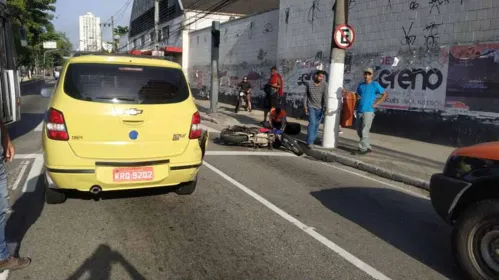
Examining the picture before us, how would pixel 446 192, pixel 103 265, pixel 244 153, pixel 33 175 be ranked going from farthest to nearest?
pixel 244 153 → pixel 33 175 → pixel 446 192 → pixel 103 265

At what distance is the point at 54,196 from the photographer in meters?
5.17

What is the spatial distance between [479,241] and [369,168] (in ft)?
15.9

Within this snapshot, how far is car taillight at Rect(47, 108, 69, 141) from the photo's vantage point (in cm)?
461

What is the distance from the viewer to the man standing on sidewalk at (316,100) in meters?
10.0

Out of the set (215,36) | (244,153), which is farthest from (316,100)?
(215,36)

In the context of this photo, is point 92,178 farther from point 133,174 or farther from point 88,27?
point 88,27

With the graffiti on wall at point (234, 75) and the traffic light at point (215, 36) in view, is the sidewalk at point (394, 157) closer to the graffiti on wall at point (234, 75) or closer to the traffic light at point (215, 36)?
the traffic light at point (215, 36)

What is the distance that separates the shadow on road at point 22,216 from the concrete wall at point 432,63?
9.20m

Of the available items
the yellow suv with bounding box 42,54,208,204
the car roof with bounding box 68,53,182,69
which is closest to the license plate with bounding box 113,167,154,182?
the yellow suv with bounding box 42,54,208,204

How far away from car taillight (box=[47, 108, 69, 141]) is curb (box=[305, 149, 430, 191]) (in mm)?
5511

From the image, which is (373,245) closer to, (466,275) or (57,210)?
(466,275)

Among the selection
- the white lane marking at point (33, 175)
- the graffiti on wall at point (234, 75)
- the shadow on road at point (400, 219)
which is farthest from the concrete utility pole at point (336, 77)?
the graffiti on wall at point (234, 75)

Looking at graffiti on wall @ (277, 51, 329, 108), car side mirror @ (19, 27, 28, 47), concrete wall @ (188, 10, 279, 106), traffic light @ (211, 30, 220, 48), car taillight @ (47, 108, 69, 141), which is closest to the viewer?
car taillight @ (47, 108, 69, 141)

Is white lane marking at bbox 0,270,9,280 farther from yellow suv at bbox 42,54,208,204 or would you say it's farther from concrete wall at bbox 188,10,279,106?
concrete wall at bbox 188,10,279,106
